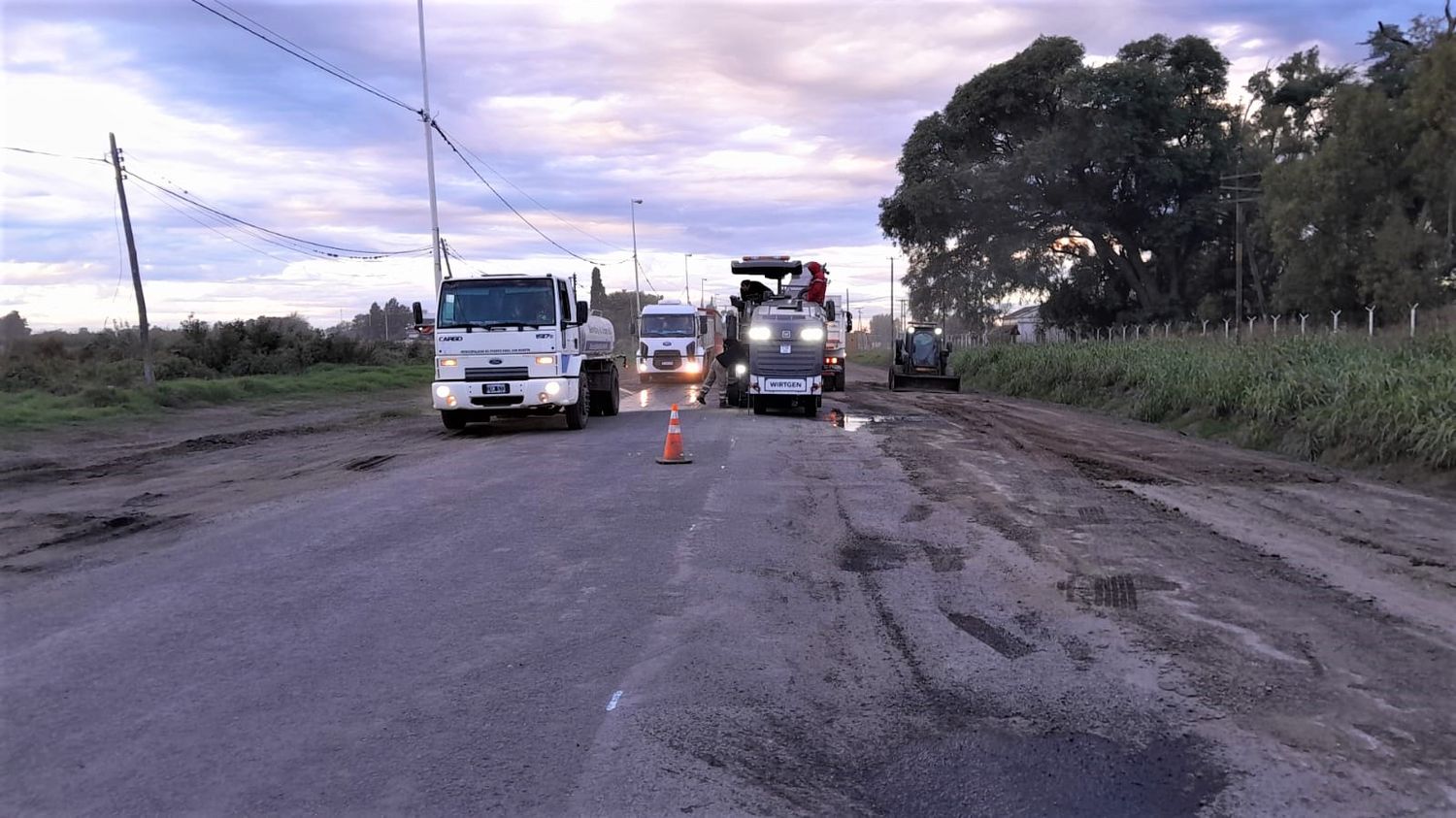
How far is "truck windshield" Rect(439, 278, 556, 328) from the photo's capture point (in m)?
16.8

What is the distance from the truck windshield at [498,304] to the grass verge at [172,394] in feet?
26.5

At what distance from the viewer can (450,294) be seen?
669 inches

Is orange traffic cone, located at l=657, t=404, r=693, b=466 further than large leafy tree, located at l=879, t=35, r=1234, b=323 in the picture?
No

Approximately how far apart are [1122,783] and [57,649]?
5.62 meters

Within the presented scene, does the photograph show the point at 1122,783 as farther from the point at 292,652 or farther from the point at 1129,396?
the point at 1129,396

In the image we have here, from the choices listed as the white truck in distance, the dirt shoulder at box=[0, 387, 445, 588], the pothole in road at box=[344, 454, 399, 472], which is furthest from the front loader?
the pothole in road at box=[344, 454, 399, 472]

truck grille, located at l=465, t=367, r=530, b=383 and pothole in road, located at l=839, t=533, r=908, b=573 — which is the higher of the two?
truck grille, located at l=465, t=367, r=530, b=383

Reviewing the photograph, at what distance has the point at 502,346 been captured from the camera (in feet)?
54.6

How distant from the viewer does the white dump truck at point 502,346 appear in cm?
1669

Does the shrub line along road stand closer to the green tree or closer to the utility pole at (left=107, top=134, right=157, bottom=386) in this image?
the utility pole at (left=107, top=134, right=157, bottom=386)

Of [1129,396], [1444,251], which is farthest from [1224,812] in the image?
[1444,251]

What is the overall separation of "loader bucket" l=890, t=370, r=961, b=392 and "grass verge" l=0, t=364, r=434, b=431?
17.4m

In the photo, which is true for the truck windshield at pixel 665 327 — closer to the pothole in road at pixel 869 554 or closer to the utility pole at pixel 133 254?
the utility pole at pixel 133 254

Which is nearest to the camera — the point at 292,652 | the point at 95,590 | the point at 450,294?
the point at 292,652
